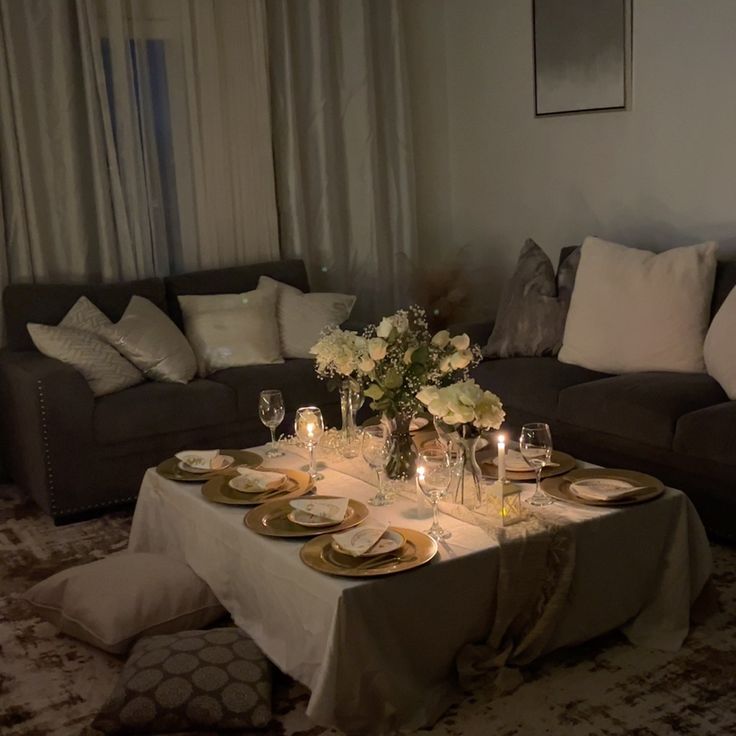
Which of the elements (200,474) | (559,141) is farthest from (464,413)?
(559,141)

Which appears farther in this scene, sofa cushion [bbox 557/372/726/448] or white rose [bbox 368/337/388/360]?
sofa cushion [bbox 557/372/726/448]

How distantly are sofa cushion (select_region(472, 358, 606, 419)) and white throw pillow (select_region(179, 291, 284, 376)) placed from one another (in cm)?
98

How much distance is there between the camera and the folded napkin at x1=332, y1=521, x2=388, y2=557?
2.38 meters

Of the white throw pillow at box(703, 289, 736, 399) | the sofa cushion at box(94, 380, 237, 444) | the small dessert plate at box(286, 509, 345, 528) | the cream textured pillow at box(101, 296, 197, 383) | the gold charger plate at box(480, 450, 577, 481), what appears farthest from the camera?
the cream textured pillow at box(101, 296, 197, 383)

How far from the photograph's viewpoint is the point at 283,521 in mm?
2652

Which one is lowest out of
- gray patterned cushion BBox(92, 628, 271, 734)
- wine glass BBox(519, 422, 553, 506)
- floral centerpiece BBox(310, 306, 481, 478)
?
gray patterned cushion BBox(92, 628, 271, 734)

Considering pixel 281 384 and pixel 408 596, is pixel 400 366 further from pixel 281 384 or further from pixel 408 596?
pixel 281 384

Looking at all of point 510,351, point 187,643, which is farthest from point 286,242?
point 187,643

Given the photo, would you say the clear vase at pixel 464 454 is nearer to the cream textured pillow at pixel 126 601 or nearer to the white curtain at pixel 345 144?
the cream textured pillow at pixel 126 601

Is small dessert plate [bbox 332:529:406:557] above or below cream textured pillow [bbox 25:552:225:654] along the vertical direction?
above

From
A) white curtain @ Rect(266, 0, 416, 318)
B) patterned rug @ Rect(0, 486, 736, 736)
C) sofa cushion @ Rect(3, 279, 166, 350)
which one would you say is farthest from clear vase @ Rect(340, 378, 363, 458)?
white curtain @ Rect(266, 0, 416, 318)

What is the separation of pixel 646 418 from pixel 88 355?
2.18 metres

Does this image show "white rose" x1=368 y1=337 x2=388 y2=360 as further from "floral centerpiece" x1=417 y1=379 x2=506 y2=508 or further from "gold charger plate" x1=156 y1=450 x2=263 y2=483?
"gold charger plate" x1=156 y1=450 x2=263 y2=483

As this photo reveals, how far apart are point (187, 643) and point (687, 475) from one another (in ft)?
5.75
